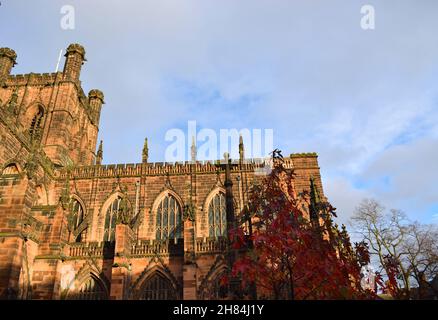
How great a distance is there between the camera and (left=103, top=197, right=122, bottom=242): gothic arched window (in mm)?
20734

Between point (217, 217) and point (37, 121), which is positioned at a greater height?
point (37, 121)

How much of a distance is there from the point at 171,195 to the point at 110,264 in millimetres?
6538

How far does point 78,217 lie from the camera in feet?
71.0

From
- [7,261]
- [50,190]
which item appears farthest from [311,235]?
[50,190]

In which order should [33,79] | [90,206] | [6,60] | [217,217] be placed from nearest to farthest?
[217,217] → [90,206] → [33,79] → [6,60]

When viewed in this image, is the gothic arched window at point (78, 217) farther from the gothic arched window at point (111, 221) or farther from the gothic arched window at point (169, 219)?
the gothic arched window at point (169, 219)

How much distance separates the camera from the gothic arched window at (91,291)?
16016 millimetres

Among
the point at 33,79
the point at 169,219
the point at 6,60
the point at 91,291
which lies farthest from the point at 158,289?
the point at 6,60

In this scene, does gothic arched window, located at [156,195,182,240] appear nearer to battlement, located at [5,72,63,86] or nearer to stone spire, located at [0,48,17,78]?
battlement, located at [5,72,63,86]

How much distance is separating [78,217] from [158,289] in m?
8.98

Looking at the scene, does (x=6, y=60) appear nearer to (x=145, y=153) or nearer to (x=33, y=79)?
(x=33, y=79)
